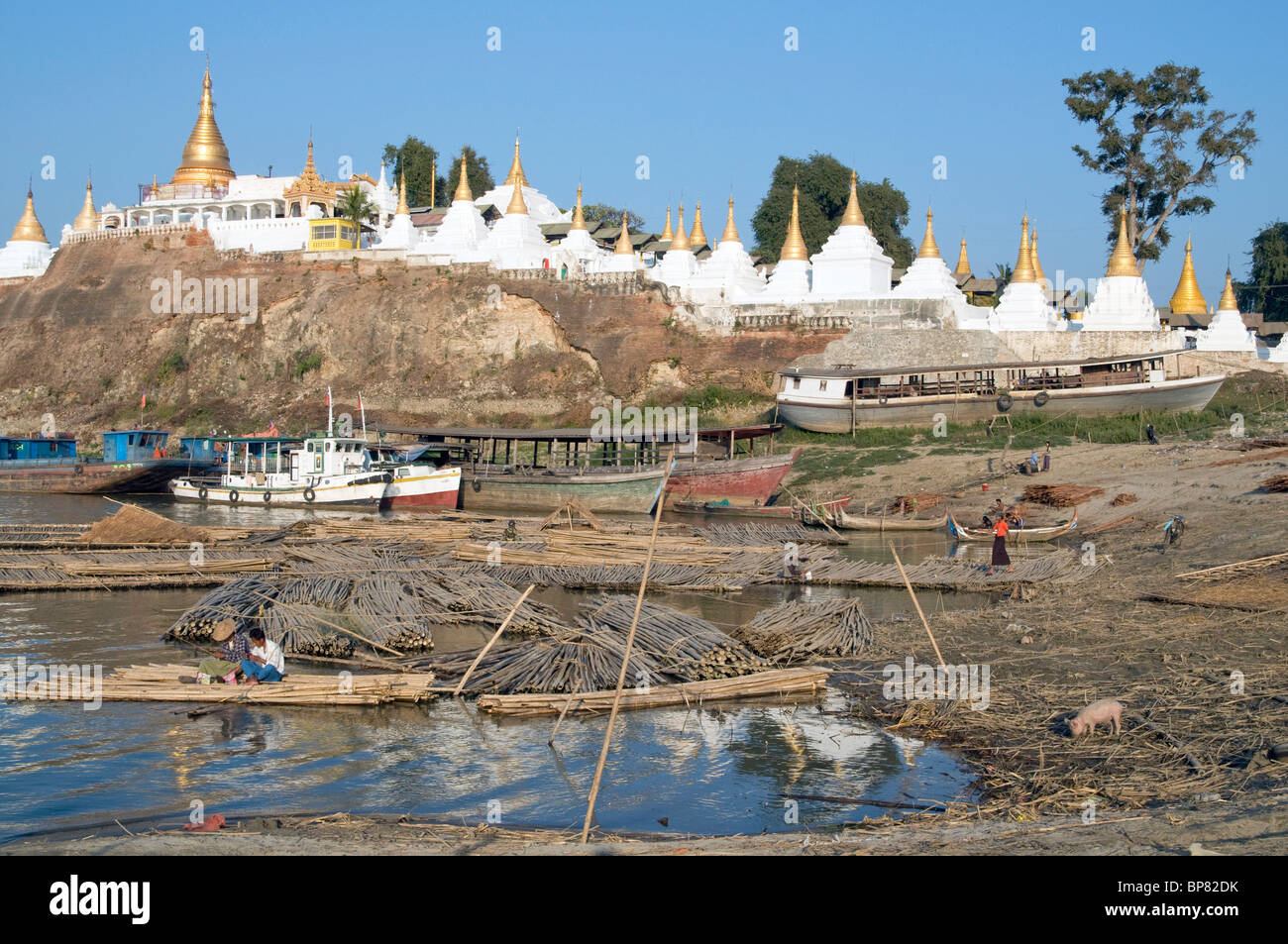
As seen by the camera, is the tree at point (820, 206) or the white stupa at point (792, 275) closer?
the white stupa at point (792, 275)

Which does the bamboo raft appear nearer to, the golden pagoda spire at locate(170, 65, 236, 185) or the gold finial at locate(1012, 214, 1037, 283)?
the gold finial at locate(1012, 214, 1037, 283)

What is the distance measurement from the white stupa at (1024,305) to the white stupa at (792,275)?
7.34 meters

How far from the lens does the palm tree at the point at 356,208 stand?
184ft

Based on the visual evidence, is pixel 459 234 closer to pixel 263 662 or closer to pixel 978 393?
pixel 978 393

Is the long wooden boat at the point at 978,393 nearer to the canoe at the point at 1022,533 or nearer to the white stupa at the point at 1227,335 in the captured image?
the white stupa at the point at 1227,335

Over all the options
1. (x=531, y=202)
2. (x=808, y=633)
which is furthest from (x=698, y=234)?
(x=808, y=633)

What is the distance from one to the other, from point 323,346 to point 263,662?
41.1m

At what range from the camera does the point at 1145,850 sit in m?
7.53

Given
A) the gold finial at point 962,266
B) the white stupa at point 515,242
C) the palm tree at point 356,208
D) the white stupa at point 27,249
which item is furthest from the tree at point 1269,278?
the white stupa at point 27,249

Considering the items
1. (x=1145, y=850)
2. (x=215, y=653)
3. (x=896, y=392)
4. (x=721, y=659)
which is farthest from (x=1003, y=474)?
(x=1145, y=850)

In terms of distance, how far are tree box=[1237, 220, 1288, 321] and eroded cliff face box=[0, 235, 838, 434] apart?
36.5 m

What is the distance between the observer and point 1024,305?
42906 mm

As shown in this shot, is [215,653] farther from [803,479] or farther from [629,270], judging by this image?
[629,270]
